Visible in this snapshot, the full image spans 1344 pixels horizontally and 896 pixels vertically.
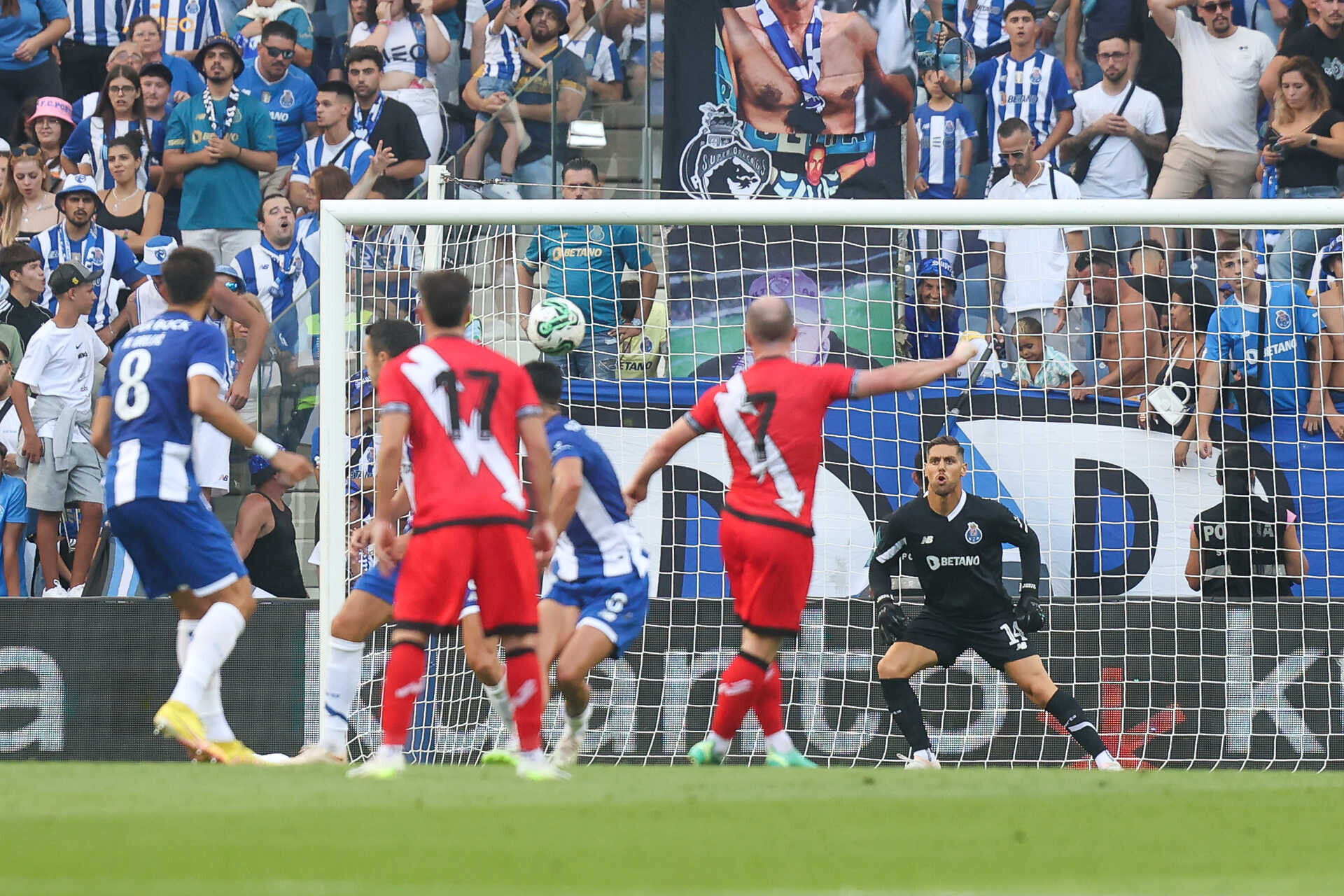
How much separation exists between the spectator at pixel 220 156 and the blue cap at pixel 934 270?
550 cm

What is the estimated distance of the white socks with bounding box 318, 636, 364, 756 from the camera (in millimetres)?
7922

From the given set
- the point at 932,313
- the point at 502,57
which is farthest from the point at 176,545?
the point at 502,57

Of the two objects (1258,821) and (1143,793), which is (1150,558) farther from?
(1258,821)

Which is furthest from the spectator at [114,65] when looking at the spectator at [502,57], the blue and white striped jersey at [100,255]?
the spectator at [502,57]

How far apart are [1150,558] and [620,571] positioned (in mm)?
3663

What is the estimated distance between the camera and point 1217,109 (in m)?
12.6

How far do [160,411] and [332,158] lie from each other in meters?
6.55

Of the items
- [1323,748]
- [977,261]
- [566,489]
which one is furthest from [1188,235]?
[566,489]

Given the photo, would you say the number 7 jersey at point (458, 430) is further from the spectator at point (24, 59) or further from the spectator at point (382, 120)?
the spectator at point (24, 59)

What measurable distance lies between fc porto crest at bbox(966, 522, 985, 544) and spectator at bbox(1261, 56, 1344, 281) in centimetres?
435

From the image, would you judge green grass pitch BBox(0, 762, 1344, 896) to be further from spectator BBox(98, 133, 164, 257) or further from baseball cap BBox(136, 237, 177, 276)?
spectator BBox(98, 133, 164, 257)

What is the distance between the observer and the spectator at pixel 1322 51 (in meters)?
12.4

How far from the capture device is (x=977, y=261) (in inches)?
431

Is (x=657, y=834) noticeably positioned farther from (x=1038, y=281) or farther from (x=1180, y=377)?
(x=1038, y=281)
